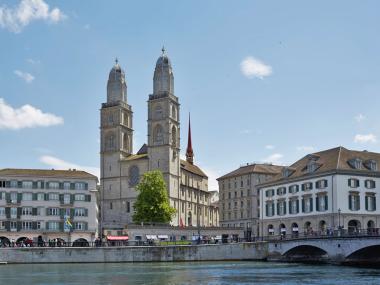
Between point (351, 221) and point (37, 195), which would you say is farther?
point (37, 195)

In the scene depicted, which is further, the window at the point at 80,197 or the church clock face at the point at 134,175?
the church clock face at the point at 134,175

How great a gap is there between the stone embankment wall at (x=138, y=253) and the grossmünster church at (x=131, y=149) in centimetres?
3968

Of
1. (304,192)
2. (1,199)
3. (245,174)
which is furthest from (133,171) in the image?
(304,192)

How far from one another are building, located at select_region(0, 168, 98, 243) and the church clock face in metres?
23.6

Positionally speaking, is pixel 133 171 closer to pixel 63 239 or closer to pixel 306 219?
pixel 63 239

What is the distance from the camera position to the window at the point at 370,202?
96625 millimetres

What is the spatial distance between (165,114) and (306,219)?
46954 millimetres

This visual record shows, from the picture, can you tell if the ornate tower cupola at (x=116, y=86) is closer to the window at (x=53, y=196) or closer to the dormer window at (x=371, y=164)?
the window at (x=53, y=196)

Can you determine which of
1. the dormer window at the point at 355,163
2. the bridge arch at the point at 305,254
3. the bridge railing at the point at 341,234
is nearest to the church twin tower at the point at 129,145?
the dormer window at the point at 355,163

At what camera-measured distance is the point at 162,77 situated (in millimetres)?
141000

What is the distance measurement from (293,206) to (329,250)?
22.4 m

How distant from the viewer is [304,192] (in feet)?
330

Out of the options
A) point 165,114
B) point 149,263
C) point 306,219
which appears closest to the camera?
point 149,263

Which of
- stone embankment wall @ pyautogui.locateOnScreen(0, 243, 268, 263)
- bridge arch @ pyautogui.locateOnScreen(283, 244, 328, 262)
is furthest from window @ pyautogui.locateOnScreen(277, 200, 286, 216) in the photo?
bridge arch @ pyautogui.locateOnScreen(283, 244, 328, 262)
